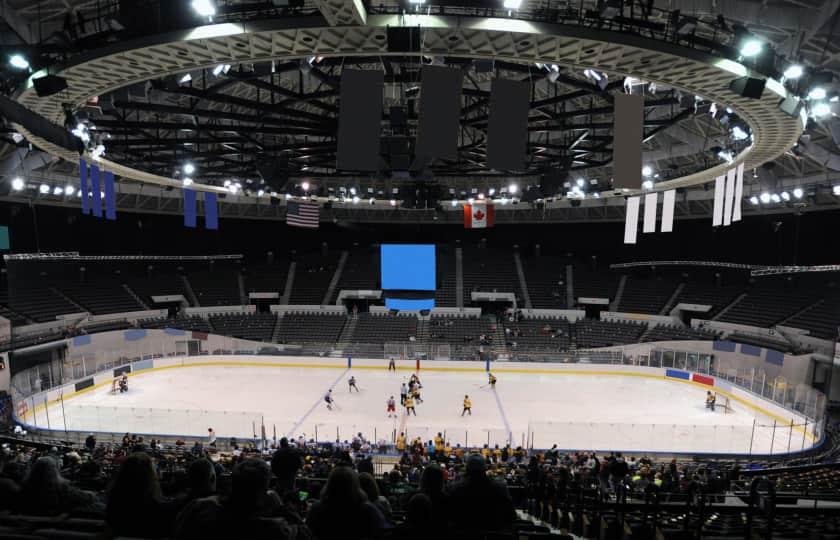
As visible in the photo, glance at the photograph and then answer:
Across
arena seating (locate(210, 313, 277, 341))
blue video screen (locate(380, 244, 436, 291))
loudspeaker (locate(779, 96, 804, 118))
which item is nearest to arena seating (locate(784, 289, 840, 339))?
loudspeaker (locate(779, 96, 804, 118))

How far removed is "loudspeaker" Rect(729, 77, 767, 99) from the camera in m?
9.98

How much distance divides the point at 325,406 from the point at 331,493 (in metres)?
20.1

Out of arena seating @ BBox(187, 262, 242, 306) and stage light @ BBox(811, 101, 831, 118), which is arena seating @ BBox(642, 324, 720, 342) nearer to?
stage light @ BBox(811, 101, 831, 118)

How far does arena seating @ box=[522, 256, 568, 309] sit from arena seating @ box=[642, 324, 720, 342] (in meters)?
8.10

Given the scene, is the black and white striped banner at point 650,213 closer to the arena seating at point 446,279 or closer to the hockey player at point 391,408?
the hockey player at point 391,408

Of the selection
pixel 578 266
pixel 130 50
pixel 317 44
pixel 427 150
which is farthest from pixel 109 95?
pixel 578 266

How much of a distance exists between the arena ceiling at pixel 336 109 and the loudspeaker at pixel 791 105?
4.36 ft

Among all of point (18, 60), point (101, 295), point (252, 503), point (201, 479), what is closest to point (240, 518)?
Answer: point (252, 503)

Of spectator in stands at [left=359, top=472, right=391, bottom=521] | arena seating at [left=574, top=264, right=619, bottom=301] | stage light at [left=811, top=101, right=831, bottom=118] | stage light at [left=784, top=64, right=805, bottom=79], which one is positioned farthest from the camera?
arena seating at [left=574, top=264, right=619, bottom=301]

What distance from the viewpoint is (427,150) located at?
8.66 m

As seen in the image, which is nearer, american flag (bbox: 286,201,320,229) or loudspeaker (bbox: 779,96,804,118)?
loudspeaker (bbox: 779,96,804,118)

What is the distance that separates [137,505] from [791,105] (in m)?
14.5

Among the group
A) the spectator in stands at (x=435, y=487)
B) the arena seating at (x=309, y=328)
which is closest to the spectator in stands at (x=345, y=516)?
the spectator in stands at (x=435, y=487)

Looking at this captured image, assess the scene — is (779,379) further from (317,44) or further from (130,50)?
(130,50)
